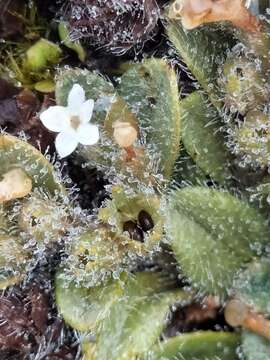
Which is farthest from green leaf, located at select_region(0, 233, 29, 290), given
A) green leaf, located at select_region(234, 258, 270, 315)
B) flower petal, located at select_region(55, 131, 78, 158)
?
green leaf, located at select_region(234, 258, 270, 315)

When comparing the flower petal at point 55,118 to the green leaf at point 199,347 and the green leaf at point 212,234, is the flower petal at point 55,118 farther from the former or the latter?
the green leaf at point 199,347

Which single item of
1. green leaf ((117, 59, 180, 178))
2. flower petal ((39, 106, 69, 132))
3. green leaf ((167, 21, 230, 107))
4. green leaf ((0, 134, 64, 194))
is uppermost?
green leaf ((167, 21, 230, 107))

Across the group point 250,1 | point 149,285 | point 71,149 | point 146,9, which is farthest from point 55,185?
point 250,1

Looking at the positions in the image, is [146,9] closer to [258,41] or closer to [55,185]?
[258,41]

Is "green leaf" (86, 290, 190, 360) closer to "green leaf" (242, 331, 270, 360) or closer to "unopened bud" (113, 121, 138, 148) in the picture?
"green leaf" (242, 331, 270, 360)

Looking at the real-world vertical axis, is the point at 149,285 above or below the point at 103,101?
below

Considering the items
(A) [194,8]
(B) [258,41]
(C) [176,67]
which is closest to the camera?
(A) [194,8]
